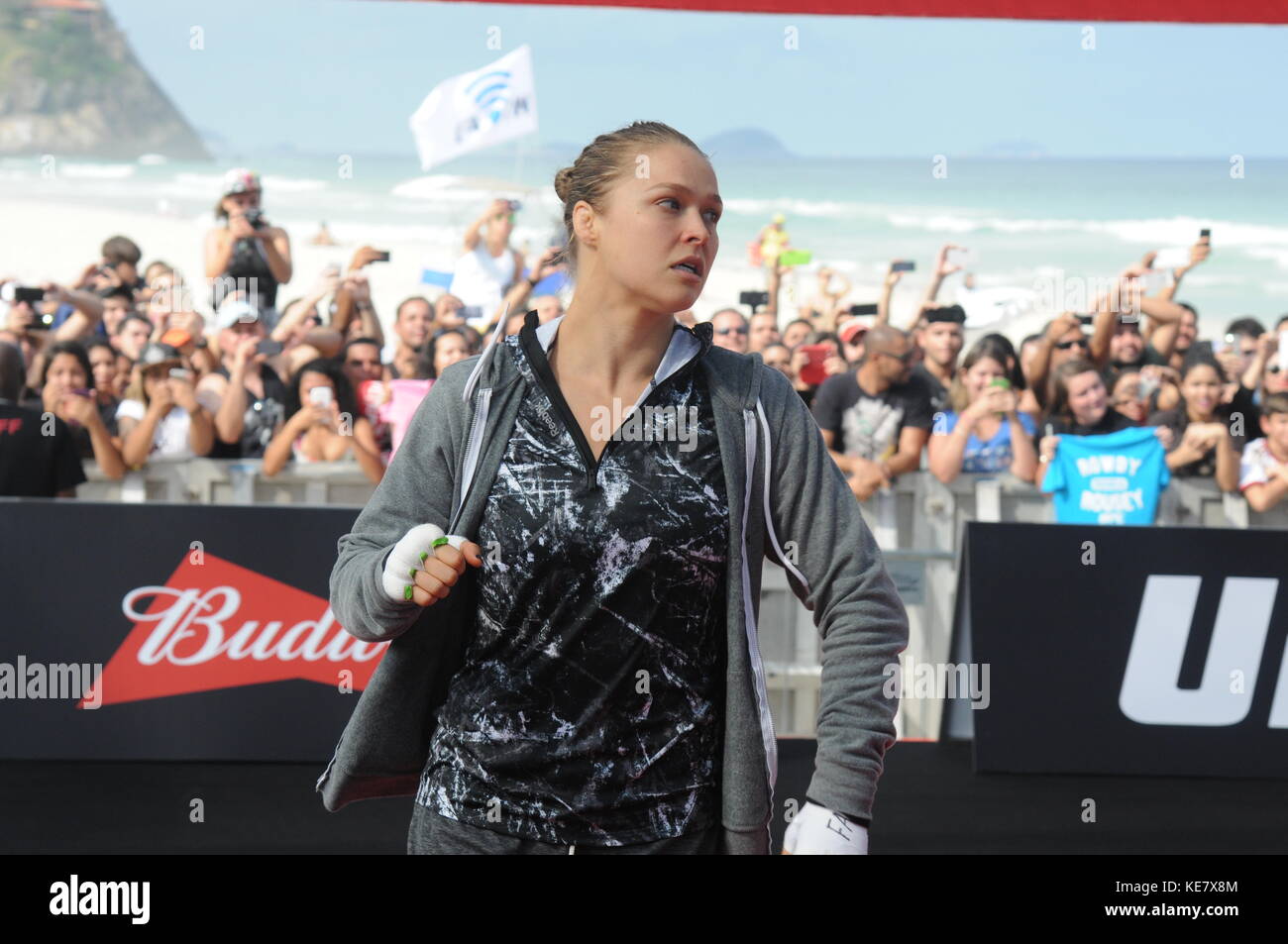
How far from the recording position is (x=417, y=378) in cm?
786

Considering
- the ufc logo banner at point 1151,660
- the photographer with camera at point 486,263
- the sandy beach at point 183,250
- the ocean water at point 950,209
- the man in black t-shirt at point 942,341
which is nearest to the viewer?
the ufc logo banner at point 1151,660

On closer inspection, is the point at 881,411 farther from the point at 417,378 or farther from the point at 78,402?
the point at 78,402

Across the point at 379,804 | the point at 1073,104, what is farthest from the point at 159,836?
the point at 1073,104

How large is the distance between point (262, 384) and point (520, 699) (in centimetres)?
548

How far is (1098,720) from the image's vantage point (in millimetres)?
6477

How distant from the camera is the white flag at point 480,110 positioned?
9.85m

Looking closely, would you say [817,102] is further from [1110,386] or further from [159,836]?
[159,836]

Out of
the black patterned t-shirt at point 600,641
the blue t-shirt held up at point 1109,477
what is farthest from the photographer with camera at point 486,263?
the black patterned t-shirt at point 600,641

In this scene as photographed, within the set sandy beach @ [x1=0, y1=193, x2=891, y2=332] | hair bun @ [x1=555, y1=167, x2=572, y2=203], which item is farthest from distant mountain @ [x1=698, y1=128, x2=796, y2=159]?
hair bun @ [x1=555, y1=167, x2=572, y2=203]

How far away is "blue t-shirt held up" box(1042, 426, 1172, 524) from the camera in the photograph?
698cm

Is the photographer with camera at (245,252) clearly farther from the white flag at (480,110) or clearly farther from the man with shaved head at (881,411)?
the man with shaved head at (881,411)

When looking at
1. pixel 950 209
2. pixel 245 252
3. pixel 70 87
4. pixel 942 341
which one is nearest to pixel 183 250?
pixel 70 87

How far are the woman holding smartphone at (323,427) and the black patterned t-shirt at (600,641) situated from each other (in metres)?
4.73

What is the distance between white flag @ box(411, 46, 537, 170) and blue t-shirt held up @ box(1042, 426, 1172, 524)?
4.36 meters
